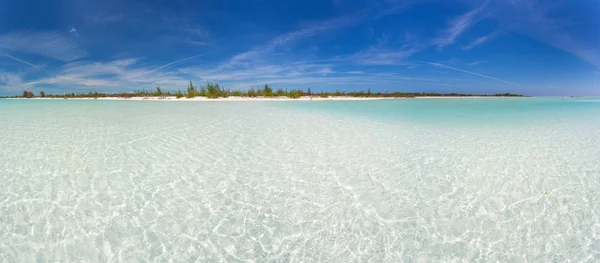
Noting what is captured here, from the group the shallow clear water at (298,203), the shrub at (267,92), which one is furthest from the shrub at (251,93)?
the shallow clear water at (298,203)

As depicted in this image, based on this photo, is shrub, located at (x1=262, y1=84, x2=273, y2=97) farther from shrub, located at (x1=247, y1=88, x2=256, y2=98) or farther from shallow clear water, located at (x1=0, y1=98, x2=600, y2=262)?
shallow clear water, located at (x1=0, y1=98, x2=600, y2=262)

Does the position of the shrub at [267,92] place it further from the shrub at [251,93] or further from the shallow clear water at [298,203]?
the shallow clear water at [298,203]

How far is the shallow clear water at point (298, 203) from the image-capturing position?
69.1 inches

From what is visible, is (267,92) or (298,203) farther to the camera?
(267,92)

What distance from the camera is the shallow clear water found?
69.1 inches

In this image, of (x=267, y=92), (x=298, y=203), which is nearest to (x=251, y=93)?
(x=267, y=92)

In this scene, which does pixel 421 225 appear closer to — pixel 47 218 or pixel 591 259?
pixel 591 259

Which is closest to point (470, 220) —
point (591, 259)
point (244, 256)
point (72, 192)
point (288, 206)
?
point (591, 259)

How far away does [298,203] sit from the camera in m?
2.36

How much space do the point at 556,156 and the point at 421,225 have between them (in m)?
3.29

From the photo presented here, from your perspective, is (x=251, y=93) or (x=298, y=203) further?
(x=251, y=93)

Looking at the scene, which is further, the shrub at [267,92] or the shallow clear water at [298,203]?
the shrub at [267,92]

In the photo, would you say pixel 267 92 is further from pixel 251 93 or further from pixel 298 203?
pixel 298 203

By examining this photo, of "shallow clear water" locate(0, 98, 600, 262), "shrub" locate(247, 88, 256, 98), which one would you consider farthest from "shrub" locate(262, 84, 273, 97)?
"shallow clear water" locate(0, 98, 600, 262)
